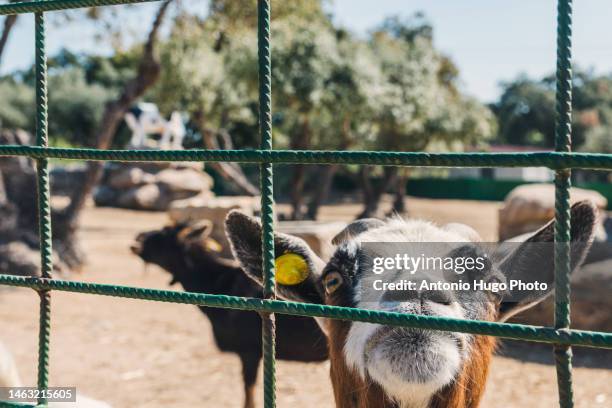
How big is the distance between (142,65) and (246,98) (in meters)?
7.23

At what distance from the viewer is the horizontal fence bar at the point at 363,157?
1.58m

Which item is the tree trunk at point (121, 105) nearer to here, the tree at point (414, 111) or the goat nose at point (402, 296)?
the tree at point (414, 111)

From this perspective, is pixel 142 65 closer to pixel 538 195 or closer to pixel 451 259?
pixel 538 195

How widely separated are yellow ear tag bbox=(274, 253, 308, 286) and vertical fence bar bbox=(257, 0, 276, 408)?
2.03 feet

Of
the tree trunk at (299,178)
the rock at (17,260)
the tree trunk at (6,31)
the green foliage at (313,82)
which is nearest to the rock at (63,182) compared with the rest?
the green foliage at (313,82)

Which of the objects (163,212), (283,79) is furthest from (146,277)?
(163,212)

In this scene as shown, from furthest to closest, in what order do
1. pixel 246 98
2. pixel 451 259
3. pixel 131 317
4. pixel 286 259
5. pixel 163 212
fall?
pixel 163 212 → pixel 246 98 → pixel 131 317 → pixel 286 259 → pixel 451 259

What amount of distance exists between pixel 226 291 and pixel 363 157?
5.04 m

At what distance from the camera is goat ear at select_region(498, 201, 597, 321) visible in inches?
86.9

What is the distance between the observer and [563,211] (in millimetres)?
1605

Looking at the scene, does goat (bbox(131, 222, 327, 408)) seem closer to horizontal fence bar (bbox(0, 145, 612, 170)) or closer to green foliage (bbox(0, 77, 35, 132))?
horizontal fence bar (bbox(0, 145, 612, 170))

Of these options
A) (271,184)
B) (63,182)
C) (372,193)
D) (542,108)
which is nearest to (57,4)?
(271,184)

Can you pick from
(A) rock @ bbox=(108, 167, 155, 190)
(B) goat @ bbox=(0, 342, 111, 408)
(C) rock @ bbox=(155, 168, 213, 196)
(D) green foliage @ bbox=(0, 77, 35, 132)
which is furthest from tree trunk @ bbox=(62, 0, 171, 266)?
(D) green foliage @ bbox=(0, 77, 35, 132)

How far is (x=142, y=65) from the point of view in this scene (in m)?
12.0
